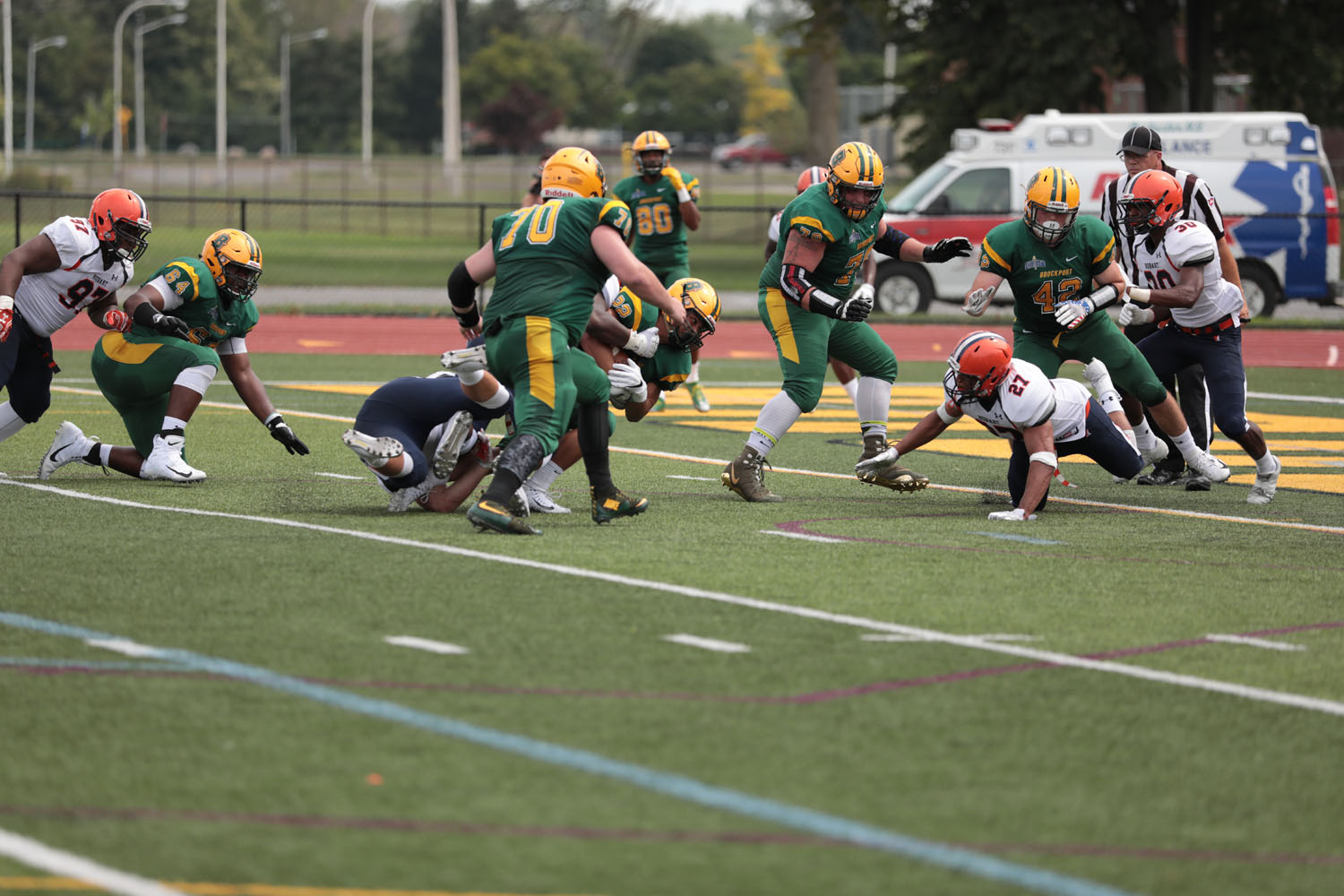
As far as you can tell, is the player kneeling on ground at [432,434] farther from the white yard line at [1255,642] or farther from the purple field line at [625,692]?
the white yard line at [1255,642]

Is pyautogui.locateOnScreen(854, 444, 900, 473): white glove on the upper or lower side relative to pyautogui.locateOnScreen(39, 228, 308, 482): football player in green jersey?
lower

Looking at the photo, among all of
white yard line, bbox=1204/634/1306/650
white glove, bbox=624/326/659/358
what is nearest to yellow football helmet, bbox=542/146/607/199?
white glove, bbox=624/326/659/358

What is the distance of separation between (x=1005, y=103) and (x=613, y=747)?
25554 millimetres

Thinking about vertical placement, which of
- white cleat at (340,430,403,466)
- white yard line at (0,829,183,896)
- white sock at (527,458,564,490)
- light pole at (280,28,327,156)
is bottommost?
white yard line at (0,829,183,896)

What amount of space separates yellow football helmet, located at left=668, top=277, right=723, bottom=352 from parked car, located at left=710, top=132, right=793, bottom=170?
74064mm

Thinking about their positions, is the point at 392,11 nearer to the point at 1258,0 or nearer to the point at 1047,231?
the point at 1258,0

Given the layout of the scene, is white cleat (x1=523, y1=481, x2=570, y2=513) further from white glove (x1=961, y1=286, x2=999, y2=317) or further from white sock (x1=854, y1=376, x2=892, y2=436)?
white glove (x1=961, y1=286, x2=999, y2=317)

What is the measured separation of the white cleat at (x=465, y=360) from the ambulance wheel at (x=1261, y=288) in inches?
701

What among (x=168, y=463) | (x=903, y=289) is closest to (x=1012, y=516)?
(x=168, y=463)

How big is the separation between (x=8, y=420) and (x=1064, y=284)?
5790 mm

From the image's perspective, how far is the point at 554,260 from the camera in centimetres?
799

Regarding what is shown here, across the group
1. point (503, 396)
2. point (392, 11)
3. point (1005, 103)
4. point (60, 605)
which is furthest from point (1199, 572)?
point (392, 11)

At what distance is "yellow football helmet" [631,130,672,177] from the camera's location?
48.7 ft

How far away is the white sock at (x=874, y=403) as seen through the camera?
10.0m
